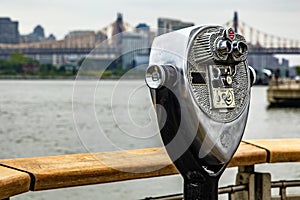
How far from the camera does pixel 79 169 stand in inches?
68.9

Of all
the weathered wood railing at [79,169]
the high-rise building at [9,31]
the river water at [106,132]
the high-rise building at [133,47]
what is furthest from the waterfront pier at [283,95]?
the high-rise building at [133,47]

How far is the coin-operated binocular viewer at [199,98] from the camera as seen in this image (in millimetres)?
1626

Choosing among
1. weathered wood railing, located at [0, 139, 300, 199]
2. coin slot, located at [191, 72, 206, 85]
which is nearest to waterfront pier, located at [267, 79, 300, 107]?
weathered wood railing, located at [0, 139, 300, 199]

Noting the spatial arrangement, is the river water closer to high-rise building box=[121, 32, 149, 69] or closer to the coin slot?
high-rise building box=[121, 32, 149, 69]

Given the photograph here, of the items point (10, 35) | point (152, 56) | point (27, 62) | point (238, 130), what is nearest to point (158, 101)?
point (152, 56)

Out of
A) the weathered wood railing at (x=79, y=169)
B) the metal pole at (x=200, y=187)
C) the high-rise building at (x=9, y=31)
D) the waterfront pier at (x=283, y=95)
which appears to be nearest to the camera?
the weathered wood railing at (x=79, y=169)

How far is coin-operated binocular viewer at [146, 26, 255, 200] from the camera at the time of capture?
163 cm

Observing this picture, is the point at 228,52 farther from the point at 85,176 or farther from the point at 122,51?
the point at 85,176

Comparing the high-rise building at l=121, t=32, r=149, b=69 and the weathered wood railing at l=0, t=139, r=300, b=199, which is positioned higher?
the high-rise building at l=121, t=32, r=149, b=69

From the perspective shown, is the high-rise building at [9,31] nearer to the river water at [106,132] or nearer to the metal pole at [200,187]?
the river water at [106,132]

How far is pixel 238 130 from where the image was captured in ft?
5.74

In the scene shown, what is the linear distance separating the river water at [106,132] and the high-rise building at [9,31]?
1570 centimetres

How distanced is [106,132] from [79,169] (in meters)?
0.16

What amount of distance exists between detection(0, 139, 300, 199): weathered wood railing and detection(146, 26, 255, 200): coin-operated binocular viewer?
0.49 feet
